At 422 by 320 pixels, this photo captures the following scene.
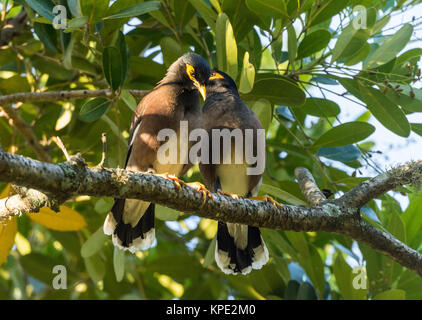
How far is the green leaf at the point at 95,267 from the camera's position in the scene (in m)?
3.38

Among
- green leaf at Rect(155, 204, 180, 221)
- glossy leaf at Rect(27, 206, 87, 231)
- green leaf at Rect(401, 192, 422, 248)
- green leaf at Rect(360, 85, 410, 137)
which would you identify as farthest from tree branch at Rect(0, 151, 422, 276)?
green leaf at Rect(401, 192, 422, 248)

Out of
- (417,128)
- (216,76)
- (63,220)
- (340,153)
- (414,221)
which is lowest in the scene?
(414,221)

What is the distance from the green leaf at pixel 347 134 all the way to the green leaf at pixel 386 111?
97 millimetres

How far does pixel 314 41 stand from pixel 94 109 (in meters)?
1.37

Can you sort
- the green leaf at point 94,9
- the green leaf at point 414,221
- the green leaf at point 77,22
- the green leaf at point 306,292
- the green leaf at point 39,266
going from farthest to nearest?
the green leaf at point 39,266
the green leaf at point 414,221
the green leaf at point 306,292
the green leaf at point 94,9
the green leaf at point 77,22

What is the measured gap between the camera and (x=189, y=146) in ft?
9.62

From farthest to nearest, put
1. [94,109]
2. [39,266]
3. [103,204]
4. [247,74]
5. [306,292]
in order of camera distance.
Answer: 1. [39,266]
2. [306,292]
3. [103,204]
4. [94,109]
5. [247,74]

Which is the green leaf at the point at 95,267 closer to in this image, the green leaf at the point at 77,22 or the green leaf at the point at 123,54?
the green leaf at the point at 123,54

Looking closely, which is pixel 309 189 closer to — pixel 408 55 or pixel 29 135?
pixel 408 55

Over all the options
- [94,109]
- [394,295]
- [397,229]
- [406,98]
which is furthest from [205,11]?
[394,295]

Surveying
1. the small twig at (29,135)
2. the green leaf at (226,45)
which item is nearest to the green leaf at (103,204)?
the small twig at (29,135)

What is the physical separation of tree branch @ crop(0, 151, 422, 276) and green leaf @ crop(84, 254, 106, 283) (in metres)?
1.13

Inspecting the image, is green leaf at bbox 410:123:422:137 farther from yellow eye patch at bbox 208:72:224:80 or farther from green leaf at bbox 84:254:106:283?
green leaf at bbox 84:254:106:283

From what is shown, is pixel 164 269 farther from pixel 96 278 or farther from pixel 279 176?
pixel 279 176
